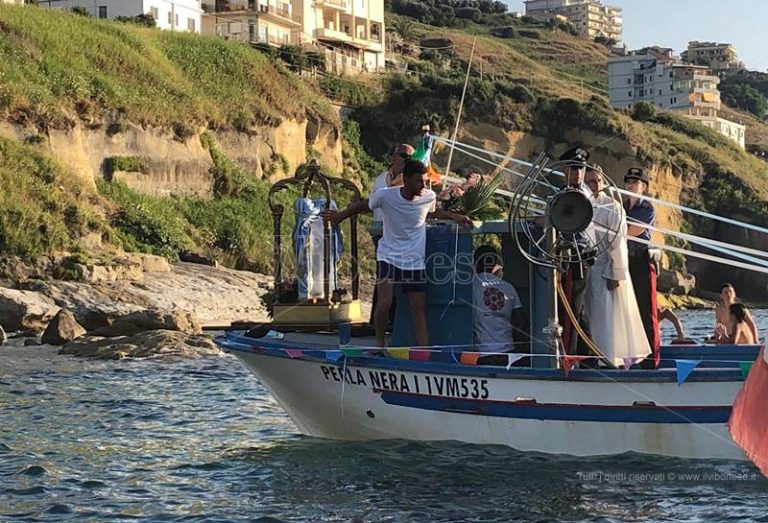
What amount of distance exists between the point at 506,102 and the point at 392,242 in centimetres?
4970

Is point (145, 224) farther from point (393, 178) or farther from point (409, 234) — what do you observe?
point (409, 234)

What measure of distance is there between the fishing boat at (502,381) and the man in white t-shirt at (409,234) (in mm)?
226

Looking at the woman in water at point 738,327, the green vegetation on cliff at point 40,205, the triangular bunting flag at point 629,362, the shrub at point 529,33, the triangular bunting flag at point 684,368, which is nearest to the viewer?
the triangular bunting flag at point 684,368

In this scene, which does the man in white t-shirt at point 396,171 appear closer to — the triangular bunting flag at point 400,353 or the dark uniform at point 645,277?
the triangular bunting flag at point 400,353

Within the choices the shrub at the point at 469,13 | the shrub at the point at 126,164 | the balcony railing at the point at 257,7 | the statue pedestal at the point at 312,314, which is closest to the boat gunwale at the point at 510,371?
the statue pedestal at the point at 312,314

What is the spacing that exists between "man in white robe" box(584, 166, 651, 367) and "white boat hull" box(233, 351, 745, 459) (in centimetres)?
47

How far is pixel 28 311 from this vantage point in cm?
2573

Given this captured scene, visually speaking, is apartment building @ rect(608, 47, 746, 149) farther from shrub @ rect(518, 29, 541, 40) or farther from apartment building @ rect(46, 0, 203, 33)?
apartment building @ rect(46, 0, 203, 33)

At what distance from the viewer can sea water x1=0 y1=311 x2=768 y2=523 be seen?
942cm

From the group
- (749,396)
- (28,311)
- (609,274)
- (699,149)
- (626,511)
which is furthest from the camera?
(699,149)

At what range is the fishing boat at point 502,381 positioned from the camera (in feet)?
33.6

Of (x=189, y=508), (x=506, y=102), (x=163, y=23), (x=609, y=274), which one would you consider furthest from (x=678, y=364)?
(x=163, y=23)

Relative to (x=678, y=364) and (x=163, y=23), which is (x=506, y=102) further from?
(x=678, y=364)

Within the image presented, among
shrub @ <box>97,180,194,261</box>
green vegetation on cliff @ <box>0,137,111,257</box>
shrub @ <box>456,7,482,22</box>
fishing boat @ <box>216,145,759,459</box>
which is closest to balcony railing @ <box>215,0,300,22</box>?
shrub @ <box>97,180,194,261</box>
